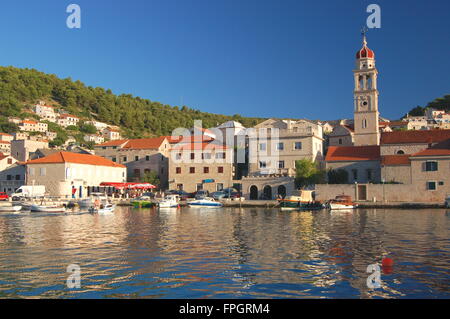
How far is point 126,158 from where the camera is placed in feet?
243

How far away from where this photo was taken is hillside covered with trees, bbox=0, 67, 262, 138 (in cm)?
14662

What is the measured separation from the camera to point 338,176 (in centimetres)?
5781

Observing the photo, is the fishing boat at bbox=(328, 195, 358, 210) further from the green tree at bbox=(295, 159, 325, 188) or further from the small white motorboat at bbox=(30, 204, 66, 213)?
the small white motorboat at bbox=(30, 204, 66, 213)

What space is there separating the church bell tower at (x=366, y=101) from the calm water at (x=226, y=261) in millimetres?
39708

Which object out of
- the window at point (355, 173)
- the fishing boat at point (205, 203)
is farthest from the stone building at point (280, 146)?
the fishing boat at point (205, 203)

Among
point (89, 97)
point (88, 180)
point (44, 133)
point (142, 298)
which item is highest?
point (89, 97)

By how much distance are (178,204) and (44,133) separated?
88.3 m

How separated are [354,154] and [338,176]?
158 inches

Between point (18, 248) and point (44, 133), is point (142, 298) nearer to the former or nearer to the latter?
point (18, 248)

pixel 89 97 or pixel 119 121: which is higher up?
pixel 89 97
